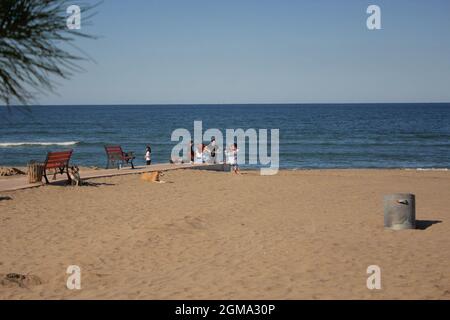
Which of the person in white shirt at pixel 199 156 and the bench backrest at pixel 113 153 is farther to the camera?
the person in white shirt at pixel 199 156

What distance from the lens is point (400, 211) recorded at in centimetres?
1094

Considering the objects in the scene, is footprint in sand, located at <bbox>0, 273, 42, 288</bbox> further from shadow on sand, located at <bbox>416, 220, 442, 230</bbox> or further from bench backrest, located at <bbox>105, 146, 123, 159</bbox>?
bench backrest, located at <bbox>105, 146, 123, 159</bbox>

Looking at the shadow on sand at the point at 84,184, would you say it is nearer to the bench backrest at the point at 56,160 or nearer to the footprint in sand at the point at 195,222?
the bench backrest at the point at 56,160

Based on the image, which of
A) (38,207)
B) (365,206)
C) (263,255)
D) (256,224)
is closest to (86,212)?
(38,207)

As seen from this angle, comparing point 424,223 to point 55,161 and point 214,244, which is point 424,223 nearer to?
point 214,244

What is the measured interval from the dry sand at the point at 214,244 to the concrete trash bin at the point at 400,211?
0.20 meters

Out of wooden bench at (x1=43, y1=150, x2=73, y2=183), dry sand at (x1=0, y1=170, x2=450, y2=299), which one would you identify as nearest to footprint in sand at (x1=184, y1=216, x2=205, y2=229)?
dry sand at (x1=0, y1=170, x2=450, y2=299)

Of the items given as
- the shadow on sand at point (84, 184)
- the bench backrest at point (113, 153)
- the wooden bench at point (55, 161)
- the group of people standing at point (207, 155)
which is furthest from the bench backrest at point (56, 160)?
the group of people standing at point (207, 155)

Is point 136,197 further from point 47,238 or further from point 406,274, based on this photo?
point 406,274

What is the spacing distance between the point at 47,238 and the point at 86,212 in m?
2.52

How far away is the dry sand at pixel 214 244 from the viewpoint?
7.18 metres

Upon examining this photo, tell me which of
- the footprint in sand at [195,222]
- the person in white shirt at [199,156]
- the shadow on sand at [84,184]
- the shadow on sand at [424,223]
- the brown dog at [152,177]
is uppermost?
the person in white shirt at [199,156]

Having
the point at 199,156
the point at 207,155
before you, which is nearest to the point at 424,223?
the point at 199,156

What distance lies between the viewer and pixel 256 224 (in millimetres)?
11531
